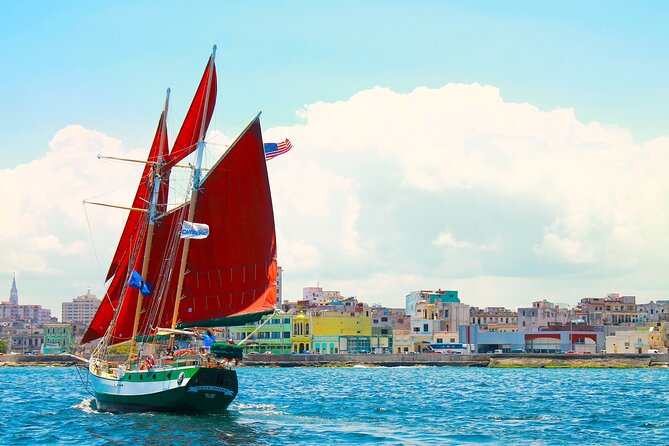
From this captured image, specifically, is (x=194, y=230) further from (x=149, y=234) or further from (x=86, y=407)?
(x=86, y=407)

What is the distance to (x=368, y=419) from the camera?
5022 cm

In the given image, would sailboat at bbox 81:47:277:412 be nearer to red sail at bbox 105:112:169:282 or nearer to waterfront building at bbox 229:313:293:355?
red sail at bbox 105:112:169:282

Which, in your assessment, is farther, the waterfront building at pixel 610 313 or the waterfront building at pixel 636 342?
the waterfront building at pixel 610 313

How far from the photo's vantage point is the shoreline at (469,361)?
13550 centimetres

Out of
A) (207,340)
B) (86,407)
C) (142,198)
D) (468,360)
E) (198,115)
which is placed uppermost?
(198,115)

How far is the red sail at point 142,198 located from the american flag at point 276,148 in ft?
24.5

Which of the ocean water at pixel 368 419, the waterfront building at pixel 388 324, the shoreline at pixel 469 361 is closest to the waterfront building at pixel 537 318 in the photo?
the waterfront building at pixel 388 324

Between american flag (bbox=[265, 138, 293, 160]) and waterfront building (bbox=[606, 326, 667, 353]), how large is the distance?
104 m

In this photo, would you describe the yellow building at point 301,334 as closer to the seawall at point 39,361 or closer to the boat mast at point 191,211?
the seawall at point 39,361

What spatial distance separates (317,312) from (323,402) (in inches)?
3919

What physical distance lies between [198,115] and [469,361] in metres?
90.9

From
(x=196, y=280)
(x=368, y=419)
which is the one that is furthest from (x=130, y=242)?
(x=368, y=419)

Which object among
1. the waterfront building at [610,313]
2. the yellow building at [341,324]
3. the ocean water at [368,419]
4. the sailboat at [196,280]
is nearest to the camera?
the ocean water at [368,419]

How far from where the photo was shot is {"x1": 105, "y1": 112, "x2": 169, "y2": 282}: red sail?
60.6 metres
